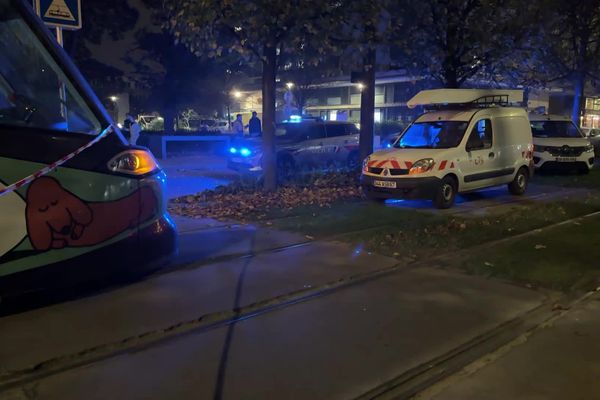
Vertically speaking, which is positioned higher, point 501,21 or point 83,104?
point 501,21

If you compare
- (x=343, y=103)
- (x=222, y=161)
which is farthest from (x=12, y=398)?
(x=343, y=103)

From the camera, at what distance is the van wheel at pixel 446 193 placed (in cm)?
1029

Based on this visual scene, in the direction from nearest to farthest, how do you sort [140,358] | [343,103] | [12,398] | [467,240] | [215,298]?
1. [12,398]
2. [140,358]
3. [215,298]
4. [467,240]
5. [343,103]

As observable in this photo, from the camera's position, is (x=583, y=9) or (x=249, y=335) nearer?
(x=249, y=335)

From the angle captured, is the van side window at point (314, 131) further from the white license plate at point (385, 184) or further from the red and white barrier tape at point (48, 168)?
the red and white barrier tape at point (48, 168)

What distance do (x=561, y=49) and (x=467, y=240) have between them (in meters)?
16.9

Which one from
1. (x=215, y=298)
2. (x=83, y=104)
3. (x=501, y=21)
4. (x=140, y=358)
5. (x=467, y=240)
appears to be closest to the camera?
(x=140, y=358)

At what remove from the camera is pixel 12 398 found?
3.38 metres

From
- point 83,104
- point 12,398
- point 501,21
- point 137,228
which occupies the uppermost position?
point 501,21

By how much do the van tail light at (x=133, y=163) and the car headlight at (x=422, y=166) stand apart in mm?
6438

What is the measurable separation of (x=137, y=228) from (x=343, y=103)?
44.4m

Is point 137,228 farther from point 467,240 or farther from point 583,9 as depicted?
point 583,9

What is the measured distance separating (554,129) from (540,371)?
15352 millimetres

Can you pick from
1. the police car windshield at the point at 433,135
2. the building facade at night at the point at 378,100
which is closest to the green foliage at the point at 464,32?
the police car windshield at the point at 433,135
